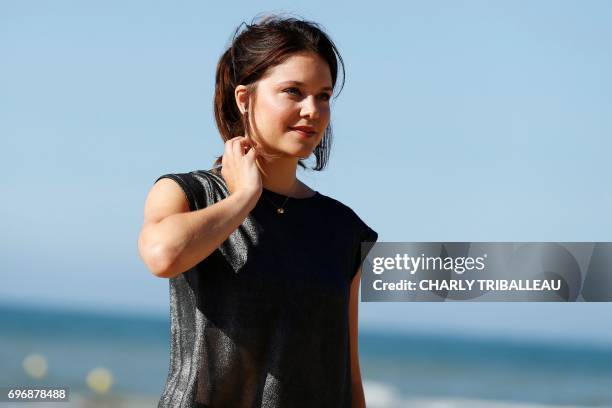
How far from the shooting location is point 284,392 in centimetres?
175

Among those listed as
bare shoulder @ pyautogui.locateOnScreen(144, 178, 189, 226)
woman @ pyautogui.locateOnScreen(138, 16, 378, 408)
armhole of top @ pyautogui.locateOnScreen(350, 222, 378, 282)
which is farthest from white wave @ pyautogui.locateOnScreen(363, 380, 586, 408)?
bare shoulder @ pyautogui.locateOnScreen(144, 178, 189, 226)

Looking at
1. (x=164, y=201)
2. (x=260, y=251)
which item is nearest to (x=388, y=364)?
(x=260, y=251)

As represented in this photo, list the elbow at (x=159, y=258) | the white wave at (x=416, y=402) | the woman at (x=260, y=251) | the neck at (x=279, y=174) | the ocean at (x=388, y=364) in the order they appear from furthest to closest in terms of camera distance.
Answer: the ocean at (x=388, y=364), the white wave at (x=416, y=402), the neck at (x=279, y=174), the woman at (x=260, y=251), the elbow at (x=159, y=258)

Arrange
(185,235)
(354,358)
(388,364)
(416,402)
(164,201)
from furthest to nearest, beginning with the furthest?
1. (388,364)
2. (416,402)
3. (354,358)
4. (164,201)
5. (185,235)

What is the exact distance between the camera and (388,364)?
14.2 m

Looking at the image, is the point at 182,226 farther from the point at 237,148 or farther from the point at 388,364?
the point at 388,364

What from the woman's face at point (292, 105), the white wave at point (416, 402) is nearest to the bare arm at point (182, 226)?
the woman's face at point (292, 105)

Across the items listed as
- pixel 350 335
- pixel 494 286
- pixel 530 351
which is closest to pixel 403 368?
pixel 530 351

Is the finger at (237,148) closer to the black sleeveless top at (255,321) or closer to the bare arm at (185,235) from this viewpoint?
the black sleeveless top at (255,321)

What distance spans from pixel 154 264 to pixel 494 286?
7749mm

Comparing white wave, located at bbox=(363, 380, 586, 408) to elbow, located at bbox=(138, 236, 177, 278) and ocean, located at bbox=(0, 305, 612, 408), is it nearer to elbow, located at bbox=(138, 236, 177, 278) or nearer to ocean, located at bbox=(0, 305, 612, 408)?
ocean, located at bbox=(0, 305, 612, 408)

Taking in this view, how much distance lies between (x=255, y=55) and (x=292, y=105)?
13 centimetres

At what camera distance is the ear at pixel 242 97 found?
185 cm

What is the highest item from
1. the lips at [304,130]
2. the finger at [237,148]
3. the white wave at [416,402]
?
the white wave at [416,402]
